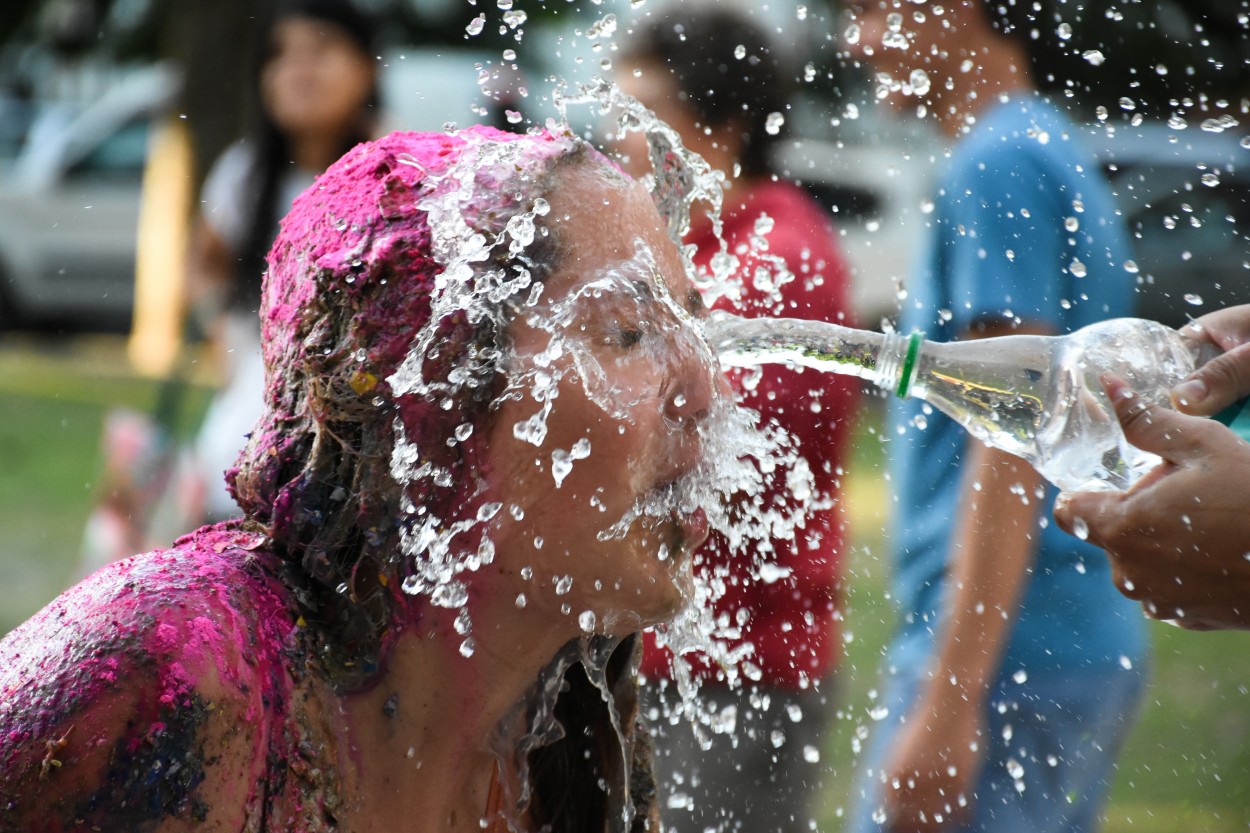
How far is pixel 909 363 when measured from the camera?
246cm

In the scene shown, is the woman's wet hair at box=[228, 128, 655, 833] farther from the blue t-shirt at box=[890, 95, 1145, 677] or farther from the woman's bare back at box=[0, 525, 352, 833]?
the blue t-shirt at box=[890, 95, 1145, 677]

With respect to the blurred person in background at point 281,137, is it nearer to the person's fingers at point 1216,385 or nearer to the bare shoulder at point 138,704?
the bare shoulder at point 138,704

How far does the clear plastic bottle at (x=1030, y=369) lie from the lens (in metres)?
2.44

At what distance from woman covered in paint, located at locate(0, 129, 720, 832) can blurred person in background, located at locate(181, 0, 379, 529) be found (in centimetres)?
244

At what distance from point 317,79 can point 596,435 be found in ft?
9.80

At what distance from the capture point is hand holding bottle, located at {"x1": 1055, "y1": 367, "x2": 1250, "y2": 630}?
2.22m

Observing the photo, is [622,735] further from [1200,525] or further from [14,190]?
[14,190]

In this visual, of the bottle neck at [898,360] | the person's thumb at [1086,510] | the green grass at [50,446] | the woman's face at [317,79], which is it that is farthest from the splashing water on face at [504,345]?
the green grass at [50,446]

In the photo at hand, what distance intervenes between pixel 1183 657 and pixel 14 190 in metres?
13.5

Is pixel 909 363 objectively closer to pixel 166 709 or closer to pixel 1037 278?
pixel 1037 278

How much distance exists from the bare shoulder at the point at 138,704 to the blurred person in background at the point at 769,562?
164 cm

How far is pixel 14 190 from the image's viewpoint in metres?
15.8

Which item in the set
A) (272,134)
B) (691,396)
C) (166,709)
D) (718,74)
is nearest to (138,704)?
(166,709)

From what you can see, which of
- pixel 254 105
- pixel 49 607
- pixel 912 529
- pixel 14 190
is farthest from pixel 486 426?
pixel 14 190
